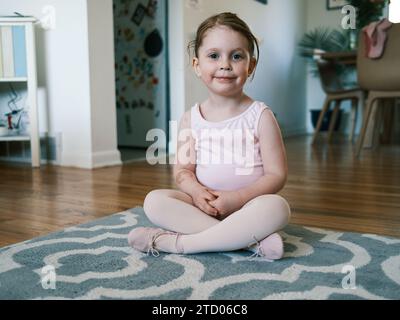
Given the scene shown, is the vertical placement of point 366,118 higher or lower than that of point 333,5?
lower

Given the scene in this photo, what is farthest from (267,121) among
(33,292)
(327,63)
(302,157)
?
(327,63)

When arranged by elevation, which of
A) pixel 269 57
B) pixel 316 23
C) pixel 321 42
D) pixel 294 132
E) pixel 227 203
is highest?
pixel 316 23

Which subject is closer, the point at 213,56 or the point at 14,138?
the point at 213,56

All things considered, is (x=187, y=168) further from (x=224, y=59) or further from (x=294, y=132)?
(x=294, y=132)

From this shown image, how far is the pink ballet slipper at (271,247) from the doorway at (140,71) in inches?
79.2

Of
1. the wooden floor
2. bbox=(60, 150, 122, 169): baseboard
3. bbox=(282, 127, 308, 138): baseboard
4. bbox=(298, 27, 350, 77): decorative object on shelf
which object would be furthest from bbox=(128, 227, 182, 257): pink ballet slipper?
bbox=(298, 27, 350, 77): decorative object on shelf

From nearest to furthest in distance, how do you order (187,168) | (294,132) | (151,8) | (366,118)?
(187,168) → (366,118) → (151,8) → (294,132)

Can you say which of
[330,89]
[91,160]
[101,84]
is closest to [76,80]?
[101,84]

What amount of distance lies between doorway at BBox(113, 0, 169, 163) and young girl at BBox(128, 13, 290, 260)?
1.83 m

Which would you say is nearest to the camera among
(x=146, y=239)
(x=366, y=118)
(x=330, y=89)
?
(x=146, y=239)

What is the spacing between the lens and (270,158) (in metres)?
0.92

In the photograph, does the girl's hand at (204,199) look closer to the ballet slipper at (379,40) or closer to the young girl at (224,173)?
the young girl at (224,173)

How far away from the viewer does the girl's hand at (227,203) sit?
2.84ft

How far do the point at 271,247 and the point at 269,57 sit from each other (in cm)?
332
